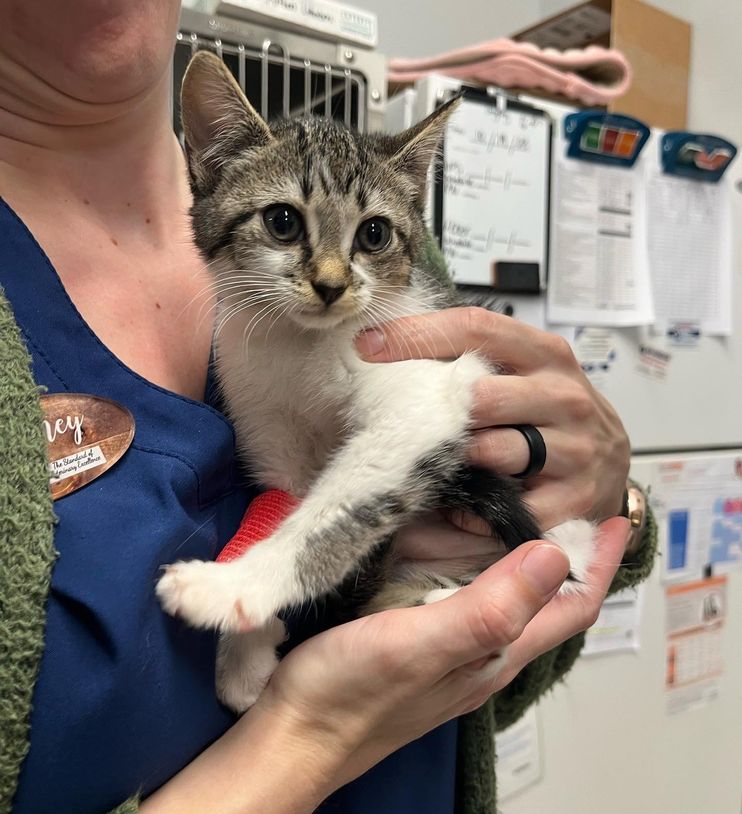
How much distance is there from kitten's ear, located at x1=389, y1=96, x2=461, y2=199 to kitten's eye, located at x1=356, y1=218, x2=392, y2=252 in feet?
0.32

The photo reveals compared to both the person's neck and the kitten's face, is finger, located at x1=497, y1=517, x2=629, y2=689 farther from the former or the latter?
the person's neck

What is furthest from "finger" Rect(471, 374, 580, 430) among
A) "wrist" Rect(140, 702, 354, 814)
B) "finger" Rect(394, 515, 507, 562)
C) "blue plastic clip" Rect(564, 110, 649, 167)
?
"blue plastic clip" Rect(564, 110, 649, 167)

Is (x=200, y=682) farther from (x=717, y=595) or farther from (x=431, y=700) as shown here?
(x=717, y=595)

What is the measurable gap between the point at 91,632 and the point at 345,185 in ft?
1.66

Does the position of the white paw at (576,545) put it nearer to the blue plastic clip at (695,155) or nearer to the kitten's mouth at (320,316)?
the kitten's mouth at (320,316)

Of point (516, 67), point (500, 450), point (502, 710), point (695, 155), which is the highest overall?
point (516, 67)

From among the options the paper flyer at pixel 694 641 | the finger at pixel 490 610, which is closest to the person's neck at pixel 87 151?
the finger at pixel 490 610

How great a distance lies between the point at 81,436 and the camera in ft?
1.79

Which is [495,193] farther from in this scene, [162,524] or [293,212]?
[162,524]

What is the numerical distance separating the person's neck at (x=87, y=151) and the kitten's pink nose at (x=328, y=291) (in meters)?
0.29

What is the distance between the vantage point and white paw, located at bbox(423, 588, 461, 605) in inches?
26.1

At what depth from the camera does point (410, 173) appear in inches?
31.7

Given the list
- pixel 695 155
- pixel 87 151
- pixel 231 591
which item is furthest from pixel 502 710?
pixel 695 155

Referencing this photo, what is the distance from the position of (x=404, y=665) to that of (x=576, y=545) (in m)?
0.31
